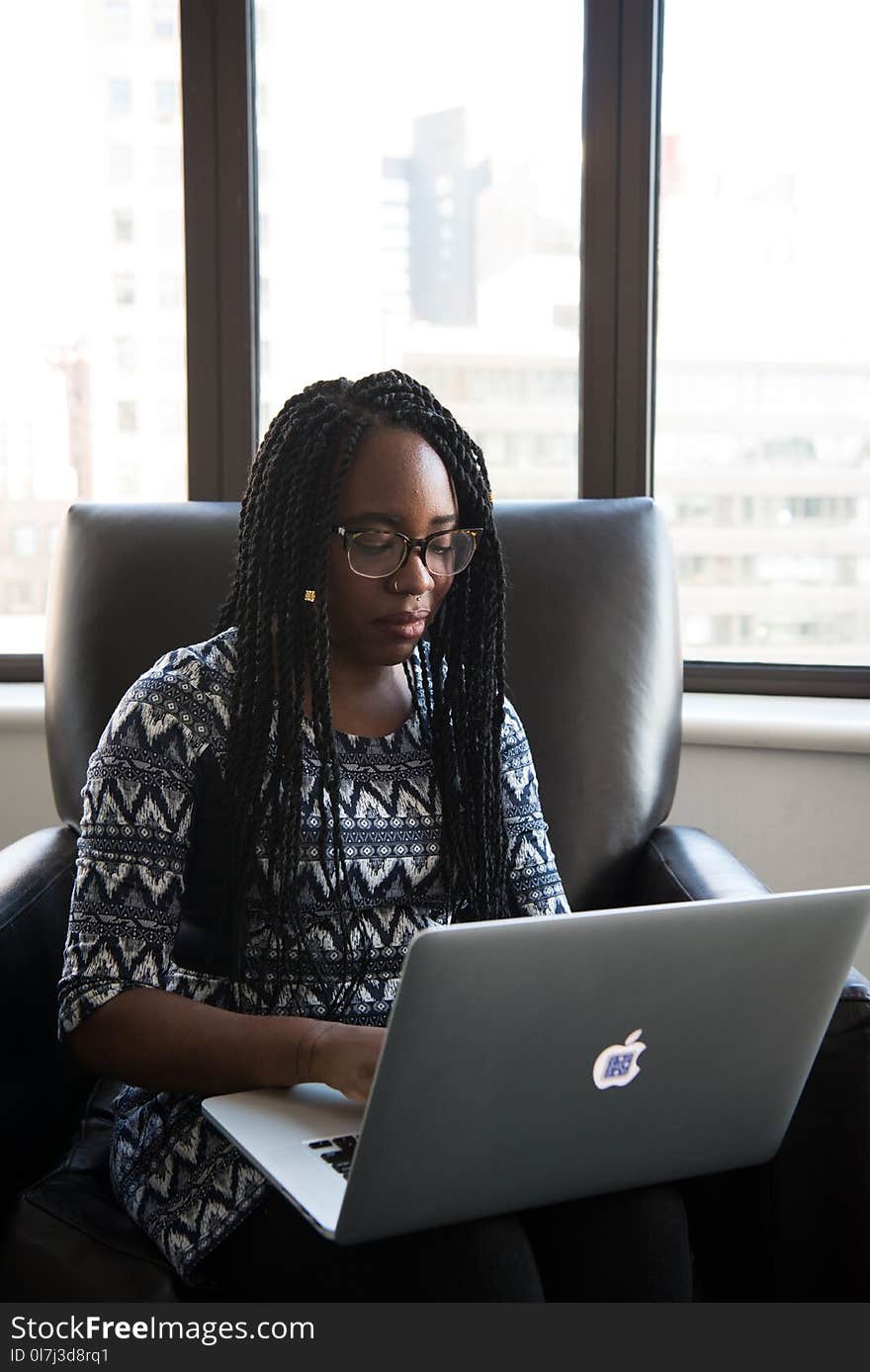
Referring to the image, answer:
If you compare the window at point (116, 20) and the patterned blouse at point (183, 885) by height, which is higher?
the window at point (116, 20)

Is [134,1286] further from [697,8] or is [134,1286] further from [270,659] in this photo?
[697,8]

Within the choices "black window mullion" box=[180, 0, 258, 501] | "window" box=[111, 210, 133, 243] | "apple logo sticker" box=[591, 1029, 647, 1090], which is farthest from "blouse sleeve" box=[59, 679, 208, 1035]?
"window" box=[111, 210, 133, 243]

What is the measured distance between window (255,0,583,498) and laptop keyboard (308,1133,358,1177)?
142 centimetres

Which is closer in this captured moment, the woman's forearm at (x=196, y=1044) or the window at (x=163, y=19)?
the woman's forearm at (x=196, y=1044)

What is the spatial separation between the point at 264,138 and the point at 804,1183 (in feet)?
5.74

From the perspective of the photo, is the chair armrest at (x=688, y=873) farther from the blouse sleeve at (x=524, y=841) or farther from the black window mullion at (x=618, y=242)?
the black window mullion at (x=618, y=242)

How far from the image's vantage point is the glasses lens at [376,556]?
1094 mm

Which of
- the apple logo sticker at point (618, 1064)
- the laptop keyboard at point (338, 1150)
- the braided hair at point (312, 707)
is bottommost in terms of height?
the laptop keyboard at point (338, 1150)

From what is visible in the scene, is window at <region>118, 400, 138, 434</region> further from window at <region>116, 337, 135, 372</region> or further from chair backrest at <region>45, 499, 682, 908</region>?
chair backrest at <region>45, 499, 682, 908</region>

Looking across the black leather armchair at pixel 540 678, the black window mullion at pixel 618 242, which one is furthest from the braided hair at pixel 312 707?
the black window mullion at pixel 618 242

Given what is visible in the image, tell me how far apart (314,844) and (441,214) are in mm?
1334

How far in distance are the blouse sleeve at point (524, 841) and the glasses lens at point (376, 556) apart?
0.25 m

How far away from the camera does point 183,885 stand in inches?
41.6

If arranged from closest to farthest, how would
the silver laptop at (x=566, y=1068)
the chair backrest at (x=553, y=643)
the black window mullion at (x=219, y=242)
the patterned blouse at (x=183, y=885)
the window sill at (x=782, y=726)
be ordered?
the silver laptop at (x=566, y=1068)
the patterned blouse at (x=183, y=885)
the chair backrest at (x=553, y=643)
the window sill at (x=782, y=726)
the black window mullion at (x=219, y=242)
